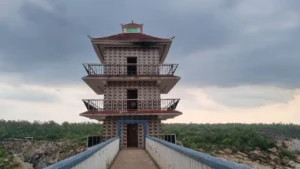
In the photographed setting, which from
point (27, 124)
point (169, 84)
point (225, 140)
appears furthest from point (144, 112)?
point (27, 124)

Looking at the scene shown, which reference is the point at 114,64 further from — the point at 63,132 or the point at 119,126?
the point at 63,132

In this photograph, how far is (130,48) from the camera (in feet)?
75.9

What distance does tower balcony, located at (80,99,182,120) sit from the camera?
67.2ft

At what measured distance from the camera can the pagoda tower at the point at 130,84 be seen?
2109 centimetres

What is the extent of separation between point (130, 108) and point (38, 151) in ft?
75.9

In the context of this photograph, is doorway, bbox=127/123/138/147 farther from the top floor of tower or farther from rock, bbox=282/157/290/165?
rock, bbox=282/157/290/165

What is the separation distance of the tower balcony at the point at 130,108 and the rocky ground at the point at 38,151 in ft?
45.9

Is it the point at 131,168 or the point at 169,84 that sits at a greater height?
the point at 169,84

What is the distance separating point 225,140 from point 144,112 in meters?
22.1

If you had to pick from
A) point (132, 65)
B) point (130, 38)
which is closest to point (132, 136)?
point (132, 65)

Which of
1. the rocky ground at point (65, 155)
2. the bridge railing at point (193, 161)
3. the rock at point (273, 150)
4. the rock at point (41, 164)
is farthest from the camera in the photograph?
the rock at point (41, 164)

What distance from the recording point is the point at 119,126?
2138 centimetres

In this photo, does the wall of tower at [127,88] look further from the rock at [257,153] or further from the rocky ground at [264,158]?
the rock at [257,153]

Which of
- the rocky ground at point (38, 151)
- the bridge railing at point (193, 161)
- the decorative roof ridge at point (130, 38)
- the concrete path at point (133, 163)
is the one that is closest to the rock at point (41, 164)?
the rocky ground at point (38, 151)
